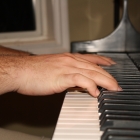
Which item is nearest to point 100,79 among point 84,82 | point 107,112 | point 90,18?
point 84,82

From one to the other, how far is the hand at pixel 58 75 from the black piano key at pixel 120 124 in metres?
0.17

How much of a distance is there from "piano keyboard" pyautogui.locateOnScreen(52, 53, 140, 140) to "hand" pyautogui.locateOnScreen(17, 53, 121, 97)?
1.1 inches

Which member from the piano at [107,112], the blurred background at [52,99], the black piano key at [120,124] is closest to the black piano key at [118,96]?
the piano at [107,112]

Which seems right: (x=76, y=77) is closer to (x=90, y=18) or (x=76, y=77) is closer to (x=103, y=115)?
(x=103, y=115)

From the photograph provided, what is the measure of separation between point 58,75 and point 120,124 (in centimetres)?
26

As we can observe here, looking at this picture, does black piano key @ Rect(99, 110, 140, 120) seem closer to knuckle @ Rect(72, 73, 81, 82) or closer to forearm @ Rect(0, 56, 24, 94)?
knuckle @ Rect(72, 73, 81, 82)

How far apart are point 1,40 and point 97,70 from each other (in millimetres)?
1251

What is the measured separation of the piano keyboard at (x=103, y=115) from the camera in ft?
1.37

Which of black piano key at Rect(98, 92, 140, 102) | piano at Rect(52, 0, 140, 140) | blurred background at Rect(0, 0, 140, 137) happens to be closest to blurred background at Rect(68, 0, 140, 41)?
blurred background at Rect(0, 0, 140, 137)

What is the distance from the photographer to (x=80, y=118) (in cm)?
50

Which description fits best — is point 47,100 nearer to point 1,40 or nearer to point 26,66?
point 1,40

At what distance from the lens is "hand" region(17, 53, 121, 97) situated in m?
0.62

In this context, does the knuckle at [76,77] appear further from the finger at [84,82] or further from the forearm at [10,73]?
the forearm at [10,73]

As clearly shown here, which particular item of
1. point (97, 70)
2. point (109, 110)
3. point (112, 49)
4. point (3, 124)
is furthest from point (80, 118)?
point (3, 124)
